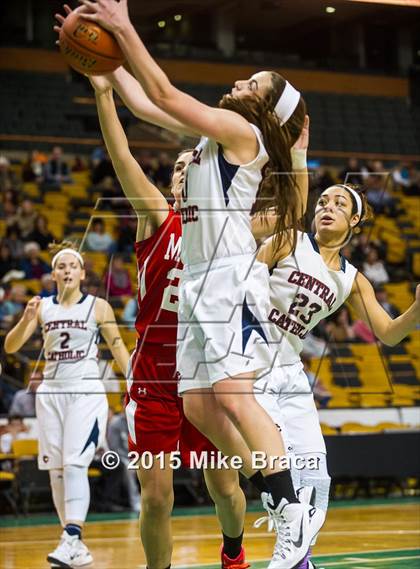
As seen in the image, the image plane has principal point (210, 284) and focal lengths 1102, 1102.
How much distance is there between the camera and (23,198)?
16938 mm

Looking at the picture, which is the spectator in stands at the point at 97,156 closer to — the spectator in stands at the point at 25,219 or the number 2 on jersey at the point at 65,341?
the spectator in stands at the point at 25,219

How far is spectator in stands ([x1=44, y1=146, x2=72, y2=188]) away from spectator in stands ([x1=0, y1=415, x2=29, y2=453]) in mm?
7017

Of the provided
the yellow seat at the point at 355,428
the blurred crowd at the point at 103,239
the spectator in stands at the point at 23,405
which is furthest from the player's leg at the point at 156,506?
the yellow seat at the point at 355,428

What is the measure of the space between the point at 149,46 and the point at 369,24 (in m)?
5.81

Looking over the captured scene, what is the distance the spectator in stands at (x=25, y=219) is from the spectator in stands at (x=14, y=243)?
0.23 meters

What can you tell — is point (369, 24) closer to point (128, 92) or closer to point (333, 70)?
point (333, 70)

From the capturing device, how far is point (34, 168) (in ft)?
59.4

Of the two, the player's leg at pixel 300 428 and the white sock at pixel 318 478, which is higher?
the player's leg at pixel 300 428

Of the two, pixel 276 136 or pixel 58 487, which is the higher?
pixel 276 136

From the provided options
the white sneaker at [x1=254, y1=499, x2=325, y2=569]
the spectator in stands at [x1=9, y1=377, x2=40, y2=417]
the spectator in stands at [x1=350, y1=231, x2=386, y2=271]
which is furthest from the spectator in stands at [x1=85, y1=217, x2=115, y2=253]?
the white sneaker at [x1=254, y1=499, x2=325, y2=569]

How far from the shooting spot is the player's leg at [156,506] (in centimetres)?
529

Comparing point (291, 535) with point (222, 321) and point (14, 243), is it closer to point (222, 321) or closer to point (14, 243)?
point (222, 321)

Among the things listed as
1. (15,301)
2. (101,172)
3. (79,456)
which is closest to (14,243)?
(15,301)

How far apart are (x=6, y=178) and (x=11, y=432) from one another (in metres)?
6.67
